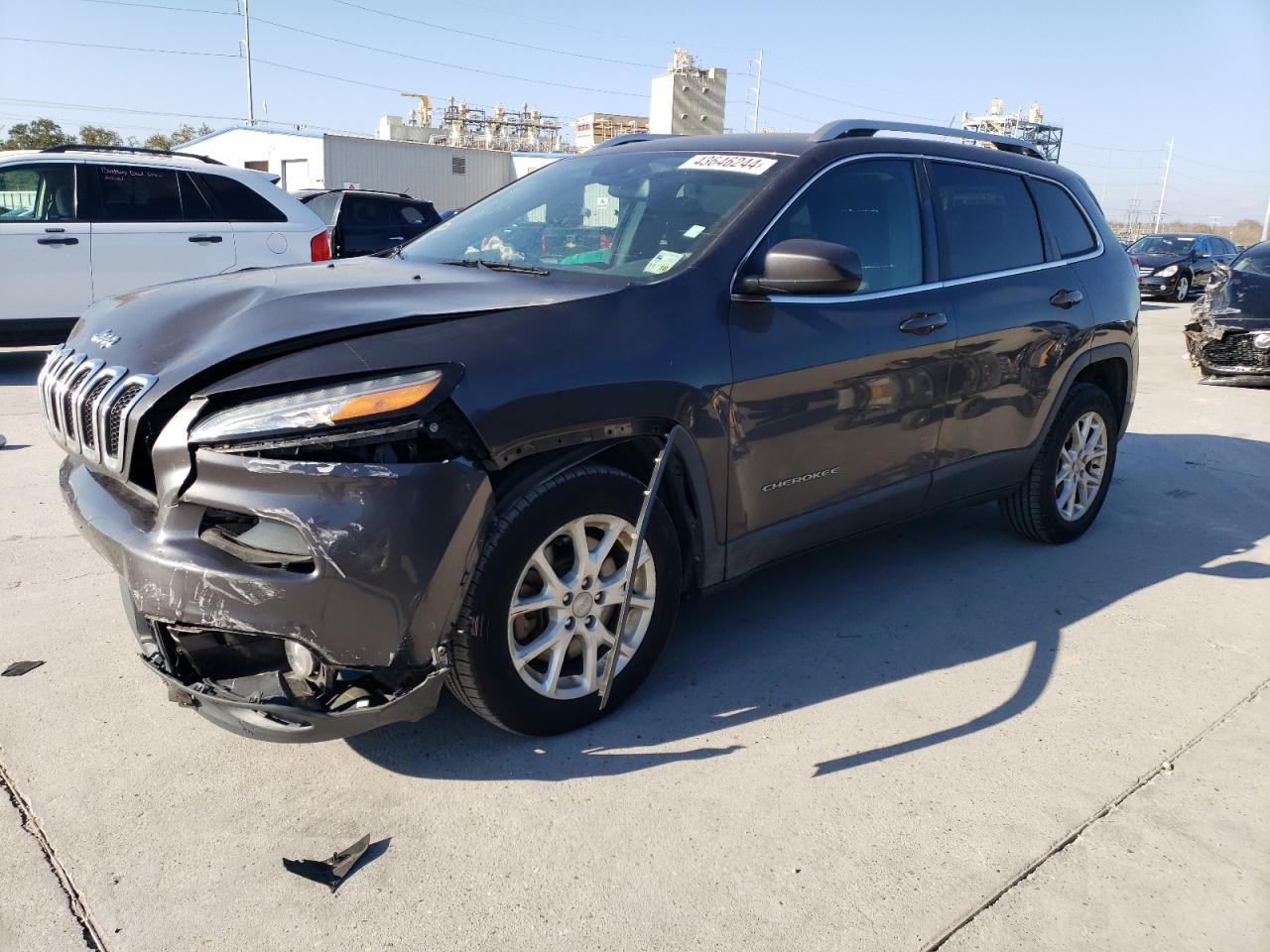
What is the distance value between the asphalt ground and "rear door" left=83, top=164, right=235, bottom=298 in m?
5.24

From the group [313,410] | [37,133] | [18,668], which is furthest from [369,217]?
[37,133]

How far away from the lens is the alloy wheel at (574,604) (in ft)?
9.05

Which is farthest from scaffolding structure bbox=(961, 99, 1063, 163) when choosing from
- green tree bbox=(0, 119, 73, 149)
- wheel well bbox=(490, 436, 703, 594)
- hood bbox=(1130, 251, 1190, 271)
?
green tree bbox=(0, 119, 73, 149)

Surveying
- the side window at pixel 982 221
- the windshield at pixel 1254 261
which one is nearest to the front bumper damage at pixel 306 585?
the side window at pixel 982 221

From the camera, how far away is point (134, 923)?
219 centimetres

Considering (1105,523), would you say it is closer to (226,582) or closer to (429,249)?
(429,249)

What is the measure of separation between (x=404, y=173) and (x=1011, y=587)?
122 ft

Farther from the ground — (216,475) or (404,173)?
(404,173)

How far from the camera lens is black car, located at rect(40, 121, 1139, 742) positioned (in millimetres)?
2359

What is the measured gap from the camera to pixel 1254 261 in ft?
35.8

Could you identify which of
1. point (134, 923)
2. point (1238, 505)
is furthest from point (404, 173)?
point (134, 923)

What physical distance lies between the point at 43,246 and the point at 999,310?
7843 millimetres

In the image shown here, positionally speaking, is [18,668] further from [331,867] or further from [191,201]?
[191,201]

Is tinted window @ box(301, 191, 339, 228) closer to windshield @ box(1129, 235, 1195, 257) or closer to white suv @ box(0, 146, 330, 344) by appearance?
white suv @ box(0, 146, 330, 344)
